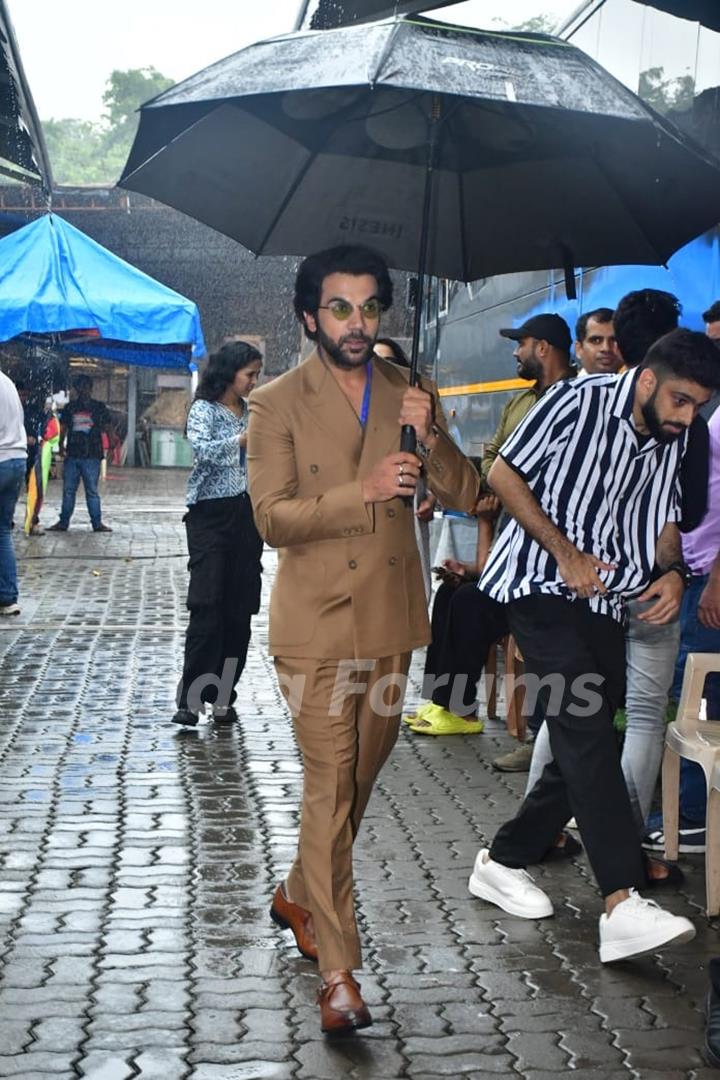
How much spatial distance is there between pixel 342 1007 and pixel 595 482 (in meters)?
1.82

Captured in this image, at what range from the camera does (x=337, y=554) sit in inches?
167

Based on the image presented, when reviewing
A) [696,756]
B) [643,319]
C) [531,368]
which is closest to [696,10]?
[531,368]

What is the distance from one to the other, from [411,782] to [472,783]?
279 mm

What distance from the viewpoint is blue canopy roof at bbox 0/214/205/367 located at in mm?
16562

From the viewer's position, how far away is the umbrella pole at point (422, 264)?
418cm

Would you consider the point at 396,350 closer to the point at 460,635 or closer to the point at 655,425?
the point at 460,635

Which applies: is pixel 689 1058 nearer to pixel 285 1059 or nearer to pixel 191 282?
pixel 285 1059

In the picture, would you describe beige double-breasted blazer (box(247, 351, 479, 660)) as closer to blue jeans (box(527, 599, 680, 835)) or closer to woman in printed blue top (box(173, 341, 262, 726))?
blue jeans (box(527, 599, 680, 835))

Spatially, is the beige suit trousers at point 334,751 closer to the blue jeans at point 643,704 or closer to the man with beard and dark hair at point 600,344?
the blue jeans at point 643,704

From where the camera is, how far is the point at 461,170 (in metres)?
5.55

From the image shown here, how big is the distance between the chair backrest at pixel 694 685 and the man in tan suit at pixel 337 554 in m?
1.67

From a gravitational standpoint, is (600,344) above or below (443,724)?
above

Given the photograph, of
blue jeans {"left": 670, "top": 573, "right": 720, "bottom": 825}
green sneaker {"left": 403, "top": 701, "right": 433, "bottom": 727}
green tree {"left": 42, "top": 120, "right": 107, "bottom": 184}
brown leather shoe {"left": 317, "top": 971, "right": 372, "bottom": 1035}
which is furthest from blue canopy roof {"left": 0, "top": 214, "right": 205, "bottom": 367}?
green tree {"left": 42, "top": 120, "right": 107, "bottom": 184}

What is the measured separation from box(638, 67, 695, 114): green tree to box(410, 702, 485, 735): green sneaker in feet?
10.6
